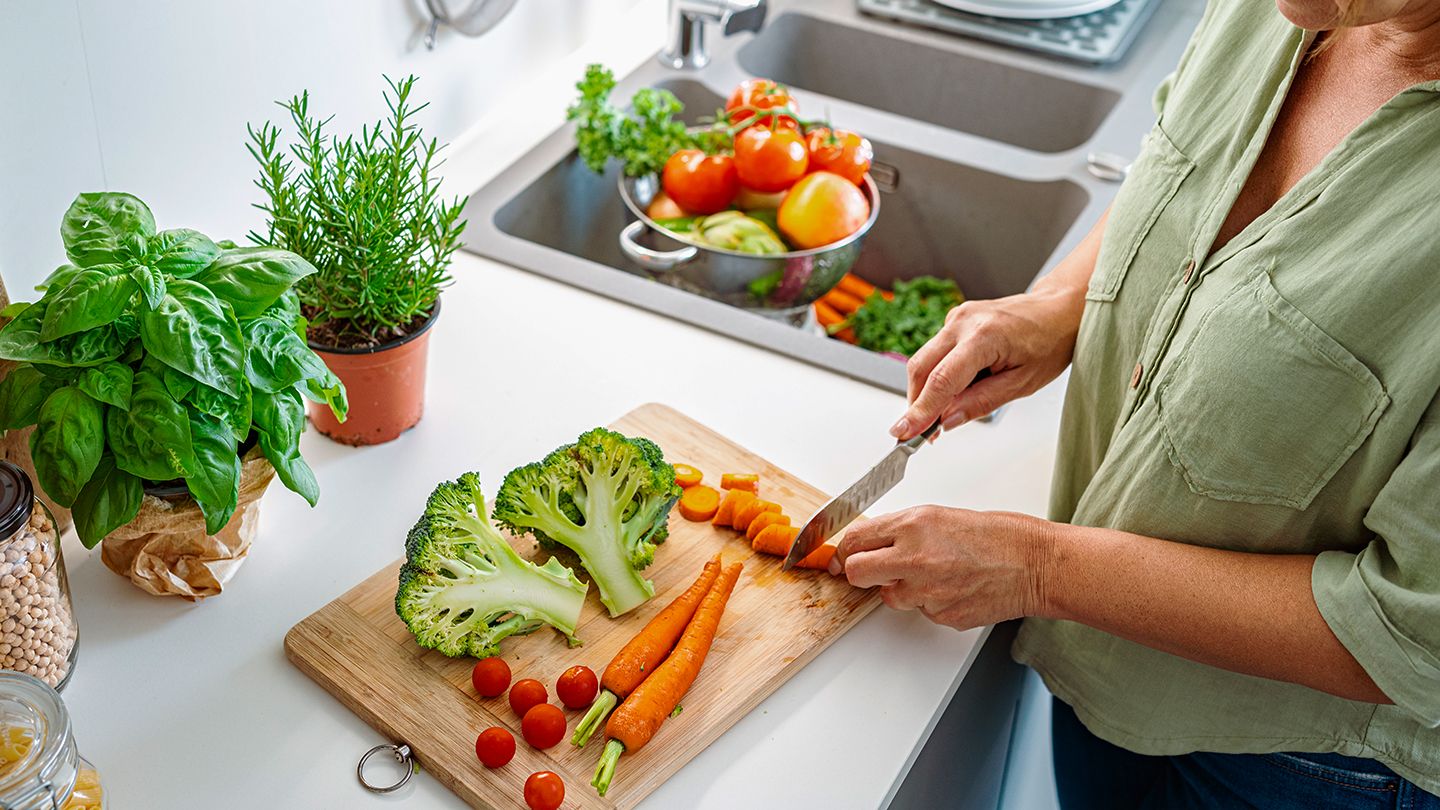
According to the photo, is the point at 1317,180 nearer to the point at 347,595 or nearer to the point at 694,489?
the point at 694,489

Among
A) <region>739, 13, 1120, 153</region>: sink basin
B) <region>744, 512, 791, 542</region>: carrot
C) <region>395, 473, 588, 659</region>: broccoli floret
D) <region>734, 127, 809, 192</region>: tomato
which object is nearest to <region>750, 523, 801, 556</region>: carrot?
<region>744, 512, 791, 542</region>: carrot

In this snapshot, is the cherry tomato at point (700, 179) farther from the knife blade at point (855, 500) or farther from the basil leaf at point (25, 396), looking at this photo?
the basil leaf at point (25, 396)

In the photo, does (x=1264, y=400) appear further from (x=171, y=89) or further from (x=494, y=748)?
(x=171, y=89)

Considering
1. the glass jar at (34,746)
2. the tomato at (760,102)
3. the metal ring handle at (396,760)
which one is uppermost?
the glass jar at (34,746)

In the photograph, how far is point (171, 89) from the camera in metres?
1.26

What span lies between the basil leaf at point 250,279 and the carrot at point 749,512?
0.45 metres

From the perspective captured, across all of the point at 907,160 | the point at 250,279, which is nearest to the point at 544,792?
the point at 250,279

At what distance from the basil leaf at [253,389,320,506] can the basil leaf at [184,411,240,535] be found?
0.04 metres

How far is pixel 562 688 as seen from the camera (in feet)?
3.25

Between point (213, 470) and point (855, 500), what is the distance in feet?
1.84

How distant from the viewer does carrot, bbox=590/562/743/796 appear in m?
0.95

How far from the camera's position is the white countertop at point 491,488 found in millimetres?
966

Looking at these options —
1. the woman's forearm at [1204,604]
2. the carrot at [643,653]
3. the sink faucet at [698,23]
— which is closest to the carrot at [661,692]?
the carrot at [643,653]

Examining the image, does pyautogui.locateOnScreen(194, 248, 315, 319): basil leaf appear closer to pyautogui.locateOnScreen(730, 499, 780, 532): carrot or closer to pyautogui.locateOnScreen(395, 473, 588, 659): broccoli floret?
pyautogui.locateOnScreen(395, 473, 588, 659): broccoli floret
